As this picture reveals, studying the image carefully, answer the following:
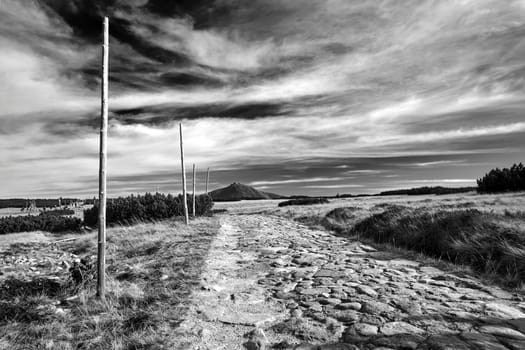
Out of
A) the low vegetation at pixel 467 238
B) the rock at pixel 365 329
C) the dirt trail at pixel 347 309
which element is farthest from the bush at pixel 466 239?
the rock at pixel 365 329

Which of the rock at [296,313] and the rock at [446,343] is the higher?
the rock at [446,343]

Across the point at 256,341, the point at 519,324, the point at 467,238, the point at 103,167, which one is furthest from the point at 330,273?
the point at 103,167

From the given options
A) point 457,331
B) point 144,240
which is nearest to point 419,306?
point 457,331

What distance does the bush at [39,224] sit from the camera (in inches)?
1769

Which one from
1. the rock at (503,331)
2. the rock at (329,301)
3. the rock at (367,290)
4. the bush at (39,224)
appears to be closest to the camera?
the rock at (503,331)

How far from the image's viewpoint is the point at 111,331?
379cm

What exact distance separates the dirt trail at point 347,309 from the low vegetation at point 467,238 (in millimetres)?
1076

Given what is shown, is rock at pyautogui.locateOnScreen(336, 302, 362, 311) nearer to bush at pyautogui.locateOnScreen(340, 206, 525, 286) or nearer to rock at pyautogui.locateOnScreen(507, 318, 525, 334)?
rock at pyautogui.locateOnScreen(507, 318, 525, 334)

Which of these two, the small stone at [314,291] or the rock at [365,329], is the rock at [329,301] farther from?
the rock at [365,329]

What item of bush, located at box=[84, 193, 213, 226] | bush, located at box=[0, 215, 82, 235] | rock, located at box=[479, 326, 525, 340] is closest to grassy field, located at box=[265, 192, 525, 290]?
rock, located at box=[479, 326, 525, 340]

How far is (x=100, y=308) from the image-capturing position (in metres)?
4.58

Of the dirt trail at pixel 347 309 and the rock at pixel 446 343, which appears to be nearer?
the rock at pixel 446 343

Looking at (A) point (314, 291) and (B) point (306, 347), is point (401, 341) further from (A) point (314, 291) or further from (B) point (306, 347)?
(A) point (314, 291)

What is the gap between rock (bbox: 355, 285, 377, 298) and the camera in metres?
4.84
